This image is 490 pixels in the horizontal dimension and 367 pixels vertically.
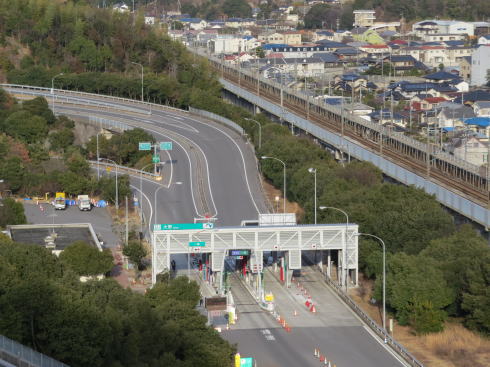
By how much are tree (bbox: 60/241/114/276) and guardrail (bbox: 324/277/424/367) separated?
851 cm

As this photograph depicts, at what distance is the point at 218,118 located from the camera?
8006 centimetres

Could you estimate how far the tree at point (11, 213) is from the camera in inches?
2068

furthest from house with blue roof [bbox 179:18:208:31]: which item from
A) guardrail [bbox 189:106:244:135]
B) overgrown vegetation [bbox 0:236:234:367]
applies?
overgrown vegetation [bbox 0:236:234:367]

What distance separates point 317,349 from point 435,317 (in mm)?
4476

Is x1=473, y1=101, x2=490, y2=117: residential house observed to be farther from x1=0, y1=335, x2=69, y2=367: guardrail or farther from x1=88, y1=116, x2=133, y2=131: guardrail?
x1=0, y1=335, x2=69, y2=367: guardrail

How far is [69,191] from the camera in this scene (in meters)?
60.8

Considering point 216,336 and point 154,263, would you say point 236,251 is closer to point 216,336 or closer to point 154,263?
point 154,263

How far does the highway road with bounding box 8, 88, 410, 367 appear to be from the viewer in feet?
125

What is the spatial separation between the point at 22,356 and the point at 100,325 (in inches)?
98.6

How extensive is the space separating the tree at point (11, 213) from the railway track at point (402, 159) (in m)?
20.0

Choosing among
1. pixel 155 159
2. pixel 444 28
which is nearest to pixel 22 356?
pixel 155 159

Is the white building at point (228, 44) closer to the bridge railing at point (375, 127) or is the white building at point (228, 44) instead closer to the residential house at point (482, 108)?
the bridge railing at point (375, 127)

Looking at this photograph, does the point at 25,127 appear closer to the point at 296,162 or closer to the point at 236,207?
the point at 296,162

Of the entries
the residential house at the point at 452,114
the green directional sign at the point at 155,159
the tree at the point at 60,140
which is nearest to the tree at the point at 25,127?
the tree at the point at 60,140
